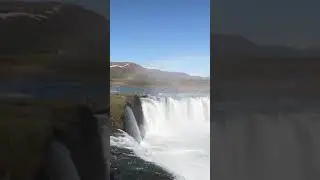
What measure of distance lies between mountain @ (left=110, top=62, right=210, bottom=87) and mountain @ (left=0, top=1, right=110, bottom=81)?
698 mm

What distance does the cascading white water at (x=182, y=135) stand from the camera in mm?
3254

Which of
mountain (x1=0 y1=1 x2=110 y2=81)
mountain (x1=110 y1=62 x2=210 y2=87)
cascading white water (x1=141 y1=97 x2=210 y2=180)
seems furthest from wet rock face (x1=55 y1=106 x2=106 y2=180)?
cascading white water (x1=141 y1=97 x2=210 y2=180)

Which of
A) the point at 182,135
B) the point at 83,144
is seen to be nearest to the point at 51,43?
the point at 83,144

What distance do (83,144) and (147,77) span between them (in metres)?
1.55

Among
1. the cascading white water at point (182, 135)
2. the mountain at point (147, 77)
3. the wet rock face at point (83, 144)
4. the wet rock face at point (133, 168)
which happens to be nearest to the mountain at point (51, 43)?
the wet rock face at point (83, 144)

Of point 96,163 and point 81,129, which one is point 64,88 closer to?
point 81,129

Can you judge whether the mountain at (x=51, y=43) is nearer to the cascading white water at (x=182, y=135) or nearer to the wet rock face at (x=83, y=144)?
the wet rock face at (x=83, y=144)

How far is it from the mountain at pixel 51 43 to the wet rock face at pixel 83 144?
24 centimetres

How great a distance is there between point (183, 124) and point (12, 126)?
2113 millimetres

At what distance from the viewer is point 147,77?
359cm

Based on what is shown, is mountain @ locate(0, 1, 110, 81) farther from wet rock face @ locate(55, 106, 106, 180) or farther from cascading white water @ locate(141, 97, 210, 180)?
cascading white water @ locate(141, 97, 210, 180)

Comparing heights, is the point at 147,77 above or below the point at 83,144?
above

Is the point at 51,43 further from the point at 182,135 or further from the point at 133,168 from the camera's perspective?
the point at 182,135

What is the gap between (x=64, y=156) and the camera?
2.13 m
